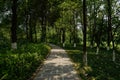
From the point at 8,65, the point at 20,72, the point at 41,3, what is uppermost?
the point at 41,3

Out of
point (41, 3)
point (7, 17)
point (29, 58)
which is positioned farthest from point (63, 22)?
point (29, 58)

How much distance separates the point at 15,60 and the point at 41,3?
28571 mm

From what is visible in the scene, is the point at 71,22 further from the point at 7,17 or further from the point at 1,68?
the point at 1,68

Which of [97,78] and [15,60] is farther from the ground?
[15,60]

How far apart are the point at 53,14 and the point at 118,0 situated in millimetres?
15939

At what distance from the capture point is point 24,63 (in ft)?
39.6

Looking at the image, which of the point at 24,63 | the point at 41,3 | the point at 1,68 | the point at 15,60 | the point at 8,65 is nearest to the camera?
the point at 1,68

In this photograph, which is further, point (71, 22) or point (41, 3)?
point (71, 22)

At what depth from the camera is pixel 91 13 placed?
155 feet

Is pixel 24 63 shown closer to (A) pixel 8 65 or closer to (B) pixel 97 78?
(A) pixel 8 65

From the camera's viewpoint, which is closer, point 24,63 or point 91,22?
point 24,63

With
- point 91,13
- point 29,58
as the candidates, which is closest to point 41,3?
point 91,13

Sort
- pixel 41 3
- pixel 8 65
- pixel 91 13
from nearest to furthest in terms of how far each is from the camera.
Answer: pixel 8 65
pixel 41 3
pixel 91 13

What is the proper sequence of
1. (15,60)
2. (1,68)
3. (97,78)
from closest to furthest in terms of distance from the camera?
(1,68) < (15,60) < (97,78)
